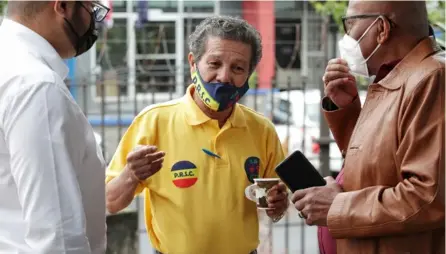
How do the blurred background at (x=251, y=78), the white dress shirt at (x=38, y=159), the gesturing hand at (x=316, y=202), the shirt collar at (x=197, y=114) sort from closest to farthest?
the white dress shirt at (x=38, y=159) → the gesturing hand at (x=316, y=202) → the shirt collar at (x=197, y=114) → the blurred background at (x=251, y=78)

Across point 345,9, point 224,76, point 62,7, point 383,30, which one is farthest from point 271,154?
point 345,9

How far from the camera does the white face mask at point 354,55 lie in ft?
8.54

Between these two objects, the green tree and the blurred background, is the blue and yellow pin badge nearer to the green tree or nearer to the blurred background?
the blurred background

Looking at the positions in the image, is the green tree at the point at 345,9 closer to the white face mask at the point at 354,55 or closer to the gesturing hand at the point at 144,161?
the white face mask at the point at 354,55

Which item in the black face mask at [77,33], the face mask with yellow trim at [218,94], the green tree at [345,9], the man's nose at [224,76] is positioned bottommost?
the face mask with yellow trim at [218,94]

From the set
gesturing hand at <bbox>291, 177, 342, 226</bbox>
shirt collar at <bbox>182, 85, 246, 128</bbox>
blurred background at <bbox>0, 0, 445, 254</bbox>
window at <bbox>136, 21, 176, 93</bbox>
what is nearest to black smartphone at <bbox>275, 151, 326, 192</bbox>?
gesturing hand at <bbox>291, 177, 342, 226</bbox>

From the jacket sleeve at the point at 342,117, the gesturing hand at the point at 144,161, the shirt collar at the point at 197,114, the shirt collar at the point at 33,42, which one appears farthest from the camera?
the shirt collar at the point at 197,114

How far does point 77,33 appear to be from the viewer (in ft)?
7.43

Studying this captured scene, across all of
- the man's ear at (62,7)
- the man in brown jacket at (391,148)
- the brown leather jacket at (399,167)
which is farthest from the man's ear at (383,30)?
the man's ear at (62,7)

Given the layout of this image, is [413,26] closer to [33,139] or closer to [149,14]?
[33,139]

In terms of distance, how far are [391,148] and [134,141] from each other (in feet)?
3.82

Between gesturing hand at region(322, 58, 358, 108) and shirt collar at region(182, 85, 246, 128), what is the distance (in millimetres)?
412

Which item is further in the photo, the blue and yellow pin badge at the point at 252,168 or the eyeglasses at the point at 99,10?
the blue and yellow pin badge at the point at 252,168

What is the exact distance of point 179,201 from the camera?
2922 millimetres
